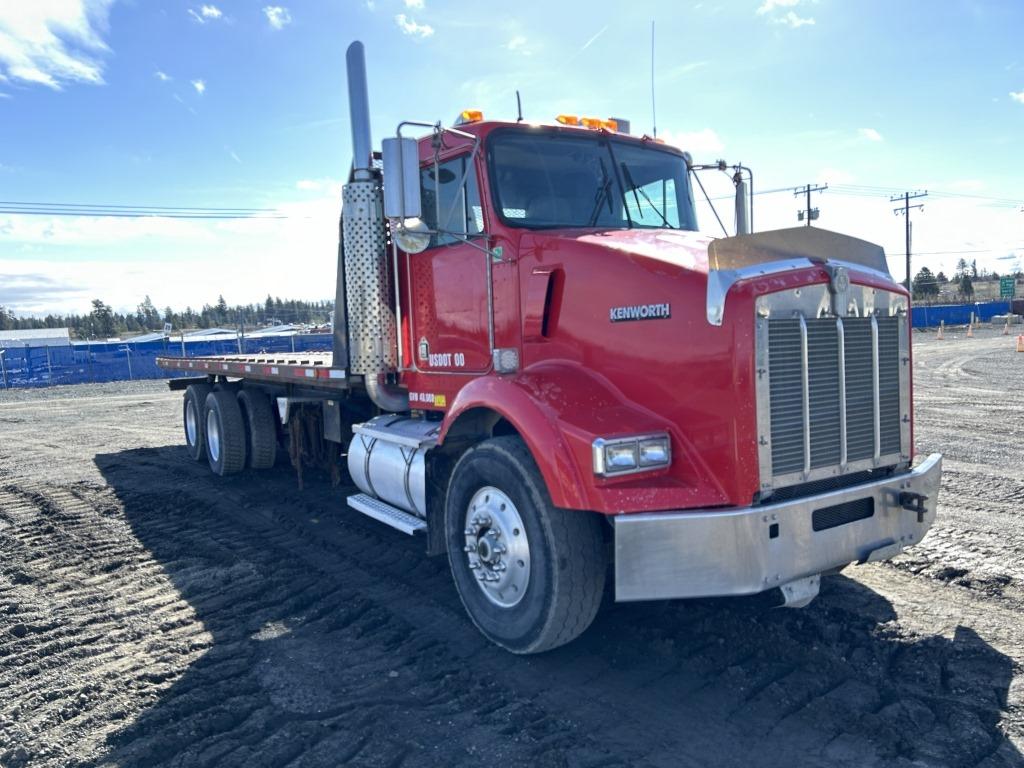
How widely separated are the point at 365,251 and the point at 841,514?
3782 mm

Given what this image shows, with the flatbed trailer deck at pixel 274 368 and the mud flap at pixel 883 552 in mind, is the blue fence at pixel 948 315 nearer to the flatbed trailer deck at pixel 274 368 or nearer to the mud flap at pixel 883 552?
the flatbed trailer deck at pixel 274 368

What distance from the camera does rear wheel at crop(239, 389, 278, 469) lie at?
9.09 meters

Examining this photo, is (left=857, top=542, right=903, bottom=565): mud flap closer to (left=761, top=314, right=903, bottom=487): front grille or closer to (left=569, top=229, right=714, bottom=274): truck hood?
(left=761, top=314, right=903, bottom=487): front grille

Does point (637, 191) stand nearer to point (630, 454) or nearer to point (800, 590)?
point (630, 454)

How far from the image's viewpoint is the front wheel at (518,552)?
3.68 metres

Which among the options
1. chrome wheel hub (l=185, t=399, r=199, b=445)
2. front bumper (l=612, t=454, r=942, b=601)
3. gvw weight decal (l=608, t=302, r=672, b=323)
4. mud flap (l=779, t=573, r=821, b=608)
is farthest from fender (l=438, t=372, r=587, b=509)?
chrome wheel hub (l=185, t=399, r=199, b=445)

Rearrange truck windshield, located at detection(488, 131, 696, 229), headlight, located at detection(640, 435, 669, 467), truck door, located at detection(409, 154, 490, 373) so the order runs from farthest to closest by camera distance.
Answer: truck door, located at detection(409, 154, 490, 373) < truck windshield, located at detection(488, 131, 696, 229) < headlight, located at detection(640, 435, 669, 467)

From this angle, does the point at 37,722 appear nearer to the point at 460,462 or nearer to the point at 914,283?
the point at 460,462

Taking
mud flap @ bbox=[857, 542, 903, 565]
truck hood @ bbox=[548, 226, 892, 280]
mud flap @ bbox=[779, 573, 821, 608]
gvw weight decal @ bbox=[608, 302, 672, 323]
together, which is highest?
truck hood @ bbox=[548, 226, 892, 280]

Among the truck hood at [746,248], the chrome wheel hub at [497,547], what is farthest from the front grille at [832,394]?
the chrome wheel hub at [497,547]

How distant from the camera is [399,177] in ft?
13.9

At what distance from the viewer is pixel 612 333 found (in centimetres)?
394

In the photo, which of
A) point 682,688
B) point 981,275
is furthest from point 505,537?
point 981,275

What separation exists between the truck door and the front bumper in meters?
1.83
